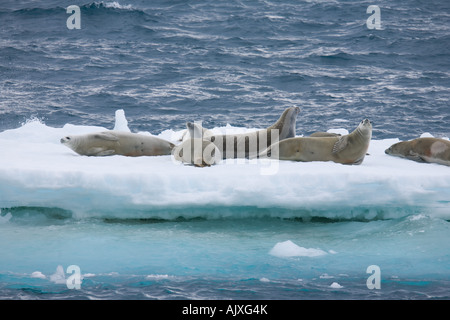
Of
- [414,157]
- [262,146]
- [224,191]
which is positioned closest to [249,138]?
[262,146]

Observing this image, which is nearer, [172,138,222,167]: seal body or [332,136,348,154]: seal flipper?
[172,138,222,167]: seal body

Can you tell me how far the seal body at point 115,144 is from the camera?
25.1 feet

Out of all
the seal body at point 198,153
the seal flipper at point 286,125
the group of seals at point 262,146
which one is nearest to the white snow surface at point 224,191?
the seal body at point 198,153

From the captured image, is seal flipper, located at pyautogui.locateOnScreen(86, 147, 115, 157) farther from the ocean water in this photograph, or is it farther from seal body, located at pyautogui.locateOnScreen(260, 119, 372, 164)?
seal body, located at pyautogui.locateOnScreen(260, 119, 372, 164)

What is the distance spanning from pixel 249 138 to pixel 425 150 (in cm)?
220

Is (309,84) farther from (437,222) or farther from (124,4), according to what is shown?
(437,222)

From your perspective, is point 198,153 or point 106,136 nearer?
point 198,153

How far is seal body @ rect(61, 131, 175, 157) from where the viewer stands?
7.66 m

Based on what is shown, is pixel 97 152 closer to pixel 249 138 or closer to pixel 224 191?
pixel 249 138

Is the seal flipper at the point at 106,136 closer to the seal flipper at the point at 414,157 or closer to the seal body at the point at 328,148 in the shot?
the seal body at the point at 328,148

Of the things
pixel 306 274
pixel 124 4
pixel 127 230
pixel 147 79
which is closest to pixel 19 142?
pixel 127 230

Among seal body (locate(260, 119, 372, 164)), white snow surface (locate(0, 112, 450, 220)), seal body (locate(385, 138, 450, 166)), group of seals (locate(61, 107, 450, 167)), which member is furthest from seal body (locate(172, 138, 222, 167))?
seal body (locate(385, 138, 450, 166))

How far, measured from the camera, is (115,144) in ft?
25.4

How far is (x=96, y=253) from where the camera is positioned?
224 inches
